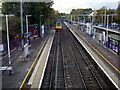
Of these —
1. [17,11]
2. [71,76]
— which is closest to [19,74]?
[71,76]

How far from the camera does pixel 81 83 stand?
39.9ft

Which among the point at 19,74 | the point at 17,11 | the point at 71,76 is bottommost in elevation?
Result: the point at 71,76

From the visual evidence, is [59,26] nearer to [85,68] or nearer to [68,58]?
[68,58]

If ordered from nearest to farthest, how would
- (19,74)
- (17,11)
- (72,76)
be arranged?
(19,74), (72,76), (17,11)

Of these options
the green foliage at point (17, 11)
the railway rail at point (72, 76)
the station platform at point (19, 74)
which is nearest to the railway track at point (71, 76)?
the railway rail at point (72, 76)

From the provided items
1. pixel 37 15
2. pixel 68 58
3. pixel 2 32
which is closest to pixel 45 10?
pixel 37 15

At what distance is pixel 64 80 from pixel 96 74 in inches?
121

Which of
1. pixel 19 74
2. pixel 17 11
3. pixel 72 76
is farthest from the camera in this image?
pixel 17 11

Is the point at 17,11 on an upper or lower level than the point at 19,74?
upper

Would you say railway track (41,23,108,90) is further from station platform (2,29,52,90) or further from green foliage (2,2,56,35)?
green foliage (2,2,56,35)


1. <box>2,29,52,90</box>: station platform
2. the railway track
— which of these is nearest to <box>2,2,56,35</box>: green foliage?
<box>2,29,52,90</box>: station platform

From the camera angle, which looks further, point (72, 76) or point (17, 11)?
point (17, 11)

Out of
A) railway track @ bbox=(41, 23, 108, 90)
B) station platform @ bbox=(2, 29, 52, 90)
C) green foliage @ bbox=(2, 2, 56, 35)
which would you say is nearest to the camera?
station platform @ bbox=(2, 29, 52, 90)

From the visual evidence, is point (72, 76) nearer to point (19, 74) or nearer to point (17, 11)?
point (19, 74)
